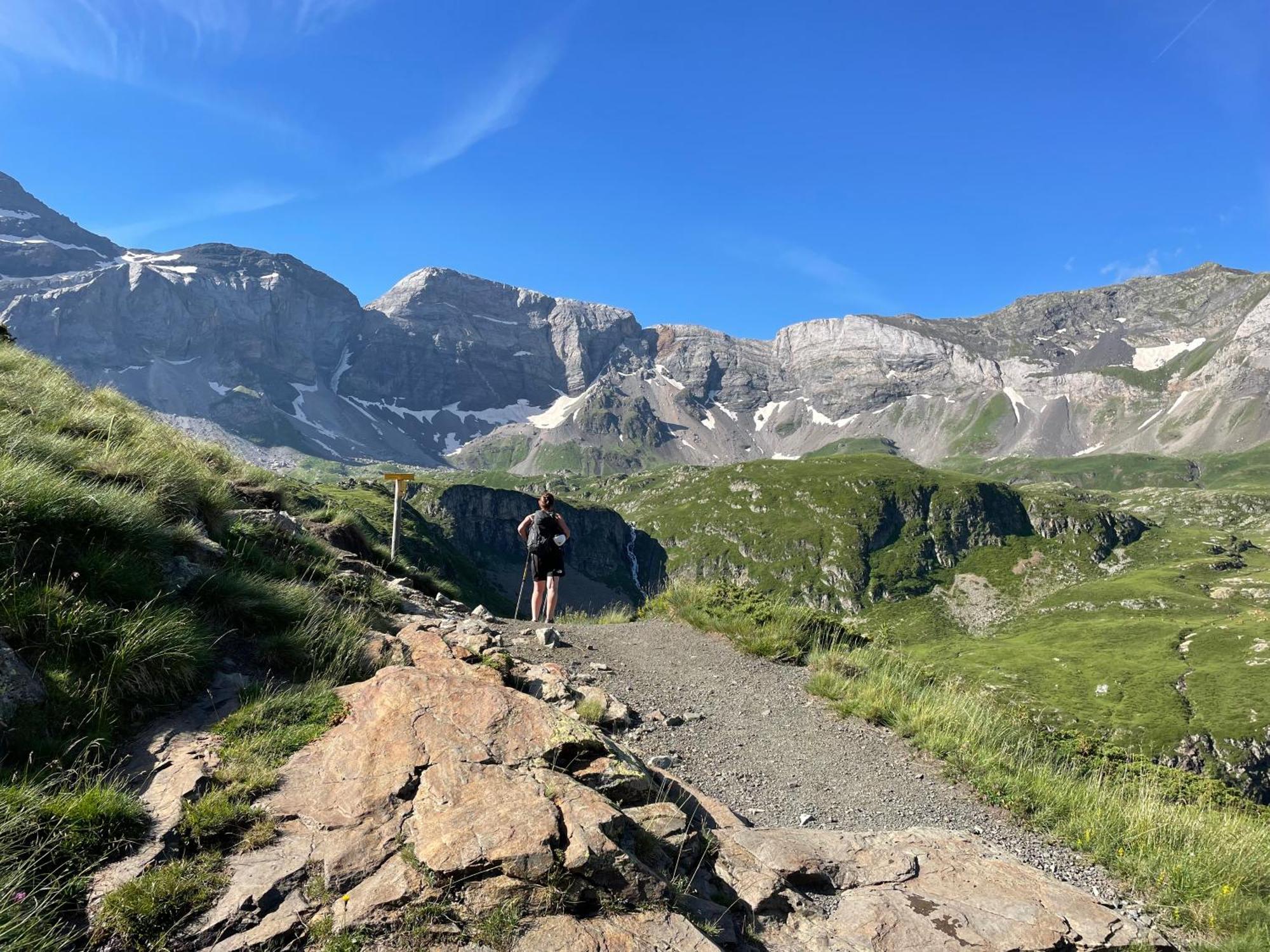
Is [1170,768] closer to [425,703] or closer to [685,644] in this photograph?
[685,644]

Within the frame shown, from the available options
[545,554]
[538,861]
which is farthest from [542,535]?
[538,861]

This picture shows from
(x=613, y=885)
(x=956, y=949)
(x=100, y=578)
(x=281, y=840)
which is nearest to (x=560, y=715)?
(x=613, y=885)

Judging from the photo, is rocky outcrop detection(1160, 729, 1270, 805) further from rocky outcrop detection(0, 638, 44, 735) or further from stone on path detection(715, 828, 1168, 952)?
rocky outcrop detection(0, 638, 44, 735)

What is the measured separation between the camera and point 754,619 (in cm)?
1623

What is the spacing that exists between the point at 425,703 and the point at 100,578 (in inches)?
139

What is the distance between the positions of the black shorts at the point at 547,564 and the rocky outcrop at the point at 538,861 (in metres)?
9.41

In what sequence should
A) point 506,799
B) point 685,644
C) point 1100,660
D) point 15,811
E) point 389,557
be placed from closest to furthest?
point 15,811
point 506,799
point 685,644
point 389,557
point 1100,660

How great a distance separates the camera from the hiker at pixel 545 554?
57.9ft

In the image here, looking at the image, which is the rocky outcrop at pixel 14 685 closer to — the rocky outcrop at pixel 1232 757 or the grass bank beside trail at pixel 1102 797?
the grass bank beside trail at pixel 1102 797

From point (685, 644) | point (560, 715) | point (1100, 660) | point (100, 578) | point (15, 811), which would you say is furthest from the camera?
point (1100, 660)

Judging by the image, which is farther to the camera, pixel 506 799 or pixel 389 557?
pixel 389 557

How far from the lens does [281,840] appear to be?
495 centimetres

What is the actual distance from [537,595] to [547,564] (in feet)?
2.92

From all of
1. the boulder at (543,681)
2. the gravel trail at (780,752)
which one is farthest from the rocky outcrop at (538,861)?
the boulder at (543,681)
